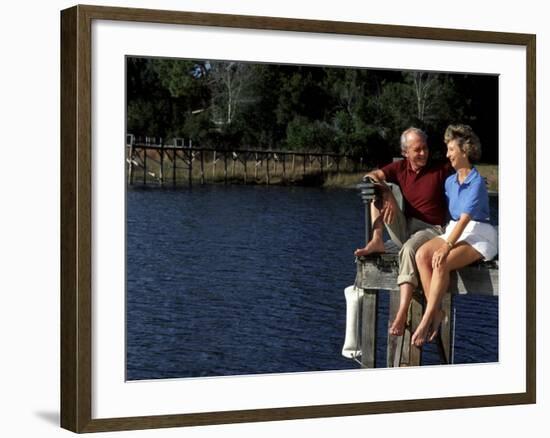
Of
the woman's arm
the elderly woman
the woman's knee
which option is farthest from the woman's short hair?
the woman's knee

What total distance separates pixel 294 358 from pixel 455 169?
5.16 ft

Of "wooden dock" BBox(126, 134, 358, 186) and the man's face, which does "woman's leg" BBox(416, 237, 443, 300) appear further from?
"wooden dock" BBox(126, 134, 358, 186)

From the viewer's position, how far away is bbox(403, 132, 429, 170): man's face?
9445 mm

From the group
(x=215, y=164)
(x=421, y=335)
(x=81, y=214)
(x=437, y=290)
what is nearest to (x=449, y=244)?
(x=437, y=290)

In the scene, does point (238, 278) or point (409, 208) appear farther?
point (409, 208)

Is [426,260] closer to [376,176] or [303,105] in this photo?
[376,176]

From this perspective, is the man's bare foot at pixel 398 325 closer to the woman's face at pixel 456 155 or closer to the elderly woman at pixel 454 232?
the elderly woman at pixel 454 232

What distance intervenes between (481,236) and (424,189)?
0.49 meters

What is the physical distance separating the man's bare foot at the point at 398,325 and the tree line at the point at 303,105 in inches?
38.0

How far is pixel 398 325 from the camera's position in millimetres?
9500

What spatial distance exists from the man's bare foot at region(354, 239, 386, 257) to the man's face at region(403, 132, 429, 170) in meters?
0.51

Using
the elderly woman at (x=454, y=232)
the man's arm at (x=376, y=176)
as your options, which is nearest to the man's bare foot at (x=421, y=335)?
the elderly woman at (x=454, y=232)

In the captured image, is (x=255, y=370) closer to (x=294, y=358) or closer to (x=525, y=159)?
(x=294, y=358)

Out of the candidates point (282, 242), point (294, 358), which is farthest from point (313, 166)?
point (294, 358)
